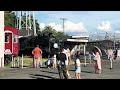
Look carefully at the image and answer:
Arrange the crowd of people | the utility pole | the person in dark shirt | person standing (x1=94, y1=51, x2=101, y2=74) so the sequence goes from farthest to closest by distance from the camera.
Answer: the utility pole
person standing (x1=94, y1=51, x2=101, y2=74)
the crowd of people
the person in dark shirt

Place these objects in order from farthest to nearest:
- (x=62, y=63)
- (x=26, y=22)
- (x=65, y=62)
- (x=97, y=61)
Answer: (x=26, y=22)
(x=97, y=61)
(x=65, y=62)
(x=62, y=63)

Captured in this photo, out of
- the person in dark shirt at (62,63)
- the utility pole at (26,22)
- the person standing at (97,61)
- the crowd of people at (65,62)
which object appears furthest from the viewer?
the utility pole at (26,22)

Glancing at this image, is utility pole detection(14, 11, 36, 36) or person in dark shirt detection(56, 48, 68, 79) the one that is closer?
person in dark shirt detection(56, 48, 68, 79)

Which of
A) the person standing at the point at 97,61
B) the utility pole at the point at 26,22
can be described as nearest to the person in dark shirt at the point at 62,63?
the person standing at the point at 97,61

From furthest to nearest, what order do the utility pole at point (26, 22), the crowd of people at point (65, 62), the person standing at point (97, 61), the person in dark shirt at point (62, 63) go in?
1. the utility pole at point (26, 22)
2. the person standing at point (97, 61)
3. the crowd of people at point (65, 62)
4. the person in dark shirt at point (62, 63)

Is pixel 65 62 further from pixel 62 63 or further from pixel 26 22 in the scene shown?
pixel 26 22

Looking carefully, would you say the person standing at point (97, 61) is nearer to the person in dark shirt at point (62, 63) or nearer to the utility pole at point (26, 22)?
the person in dark shirt at point (62, 63)

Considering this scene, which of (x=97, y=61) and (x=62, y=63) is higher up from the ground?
(x=62, y=63)

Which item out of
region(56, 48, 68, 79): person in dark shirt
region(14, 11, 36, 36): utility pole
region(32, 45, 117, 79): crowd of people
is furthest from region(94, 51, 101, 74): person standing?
region(14, 11, 36, 36): utility pole

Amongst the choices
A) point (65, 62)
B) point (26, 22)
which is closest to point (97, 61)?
point (65, 62)

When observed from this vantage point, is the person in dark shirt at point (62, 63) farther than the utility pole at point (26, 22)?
No

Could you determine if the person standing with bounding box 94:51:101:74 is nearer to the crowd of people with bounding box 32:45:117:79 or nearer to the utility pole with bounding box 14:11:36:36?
the crowd of people with bounding box 32:45:117:79
